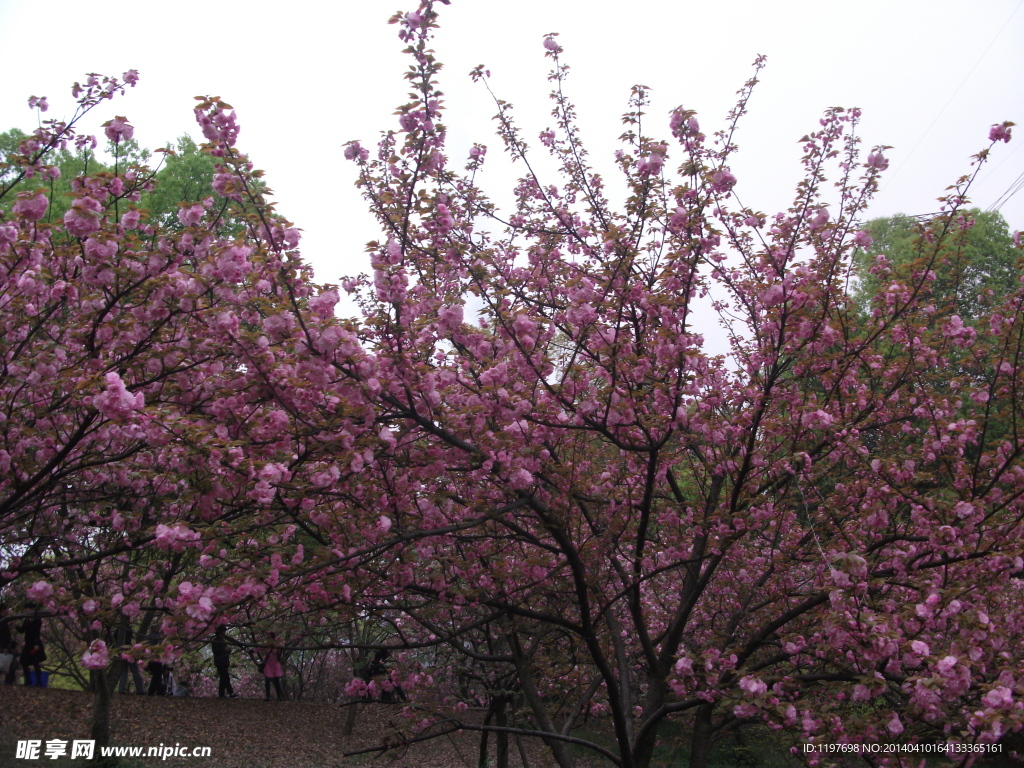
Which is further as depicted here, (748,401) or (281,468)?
(748,401)

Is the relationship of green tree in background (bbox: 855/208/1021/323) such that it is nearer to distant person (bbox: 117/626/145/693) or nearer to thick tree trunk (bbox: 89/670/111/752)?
distant person (bbox: 117/626/145/693)

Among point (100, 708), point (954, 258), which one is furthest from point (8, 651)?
point (954, 258)

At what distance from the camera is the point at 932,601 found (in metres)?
3.29

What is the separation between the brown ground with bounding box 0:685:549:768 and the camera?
29.0ft

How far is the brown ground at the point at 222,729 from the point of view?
8.85 meters

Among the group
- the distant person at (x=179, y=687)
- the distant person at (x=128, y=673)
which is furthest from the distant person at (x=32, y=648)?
the distant person at (x=179, y=687)

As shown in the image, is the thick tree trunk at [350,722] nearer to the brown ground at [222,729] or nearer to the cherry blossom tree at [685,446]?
the brown ground at [222,729]

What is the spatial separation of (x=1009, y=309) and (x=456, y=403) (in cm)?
374

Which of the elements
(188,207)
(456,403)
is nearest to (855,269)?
(456,403)

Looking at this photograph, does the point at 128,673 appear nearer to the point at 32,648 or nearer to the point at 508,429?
the point at 32,648

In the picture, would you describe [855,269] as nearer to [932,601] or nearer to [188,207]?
[932,601]

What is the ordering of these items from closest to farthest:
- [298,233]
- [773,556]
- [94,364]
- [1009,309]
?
[298,233], [94,364], [1009,309], [773,556]

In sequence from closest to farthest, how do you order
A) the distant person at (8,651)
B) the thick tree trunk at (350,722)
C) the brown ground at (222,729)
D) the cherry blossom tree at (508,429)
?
the cherry blossom tree at (508,429) < the brown ground at (222,729) < the distant person at (8,651) < the thick tree trunk at (350,722)

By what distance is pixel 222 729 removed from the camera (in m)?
11.2
